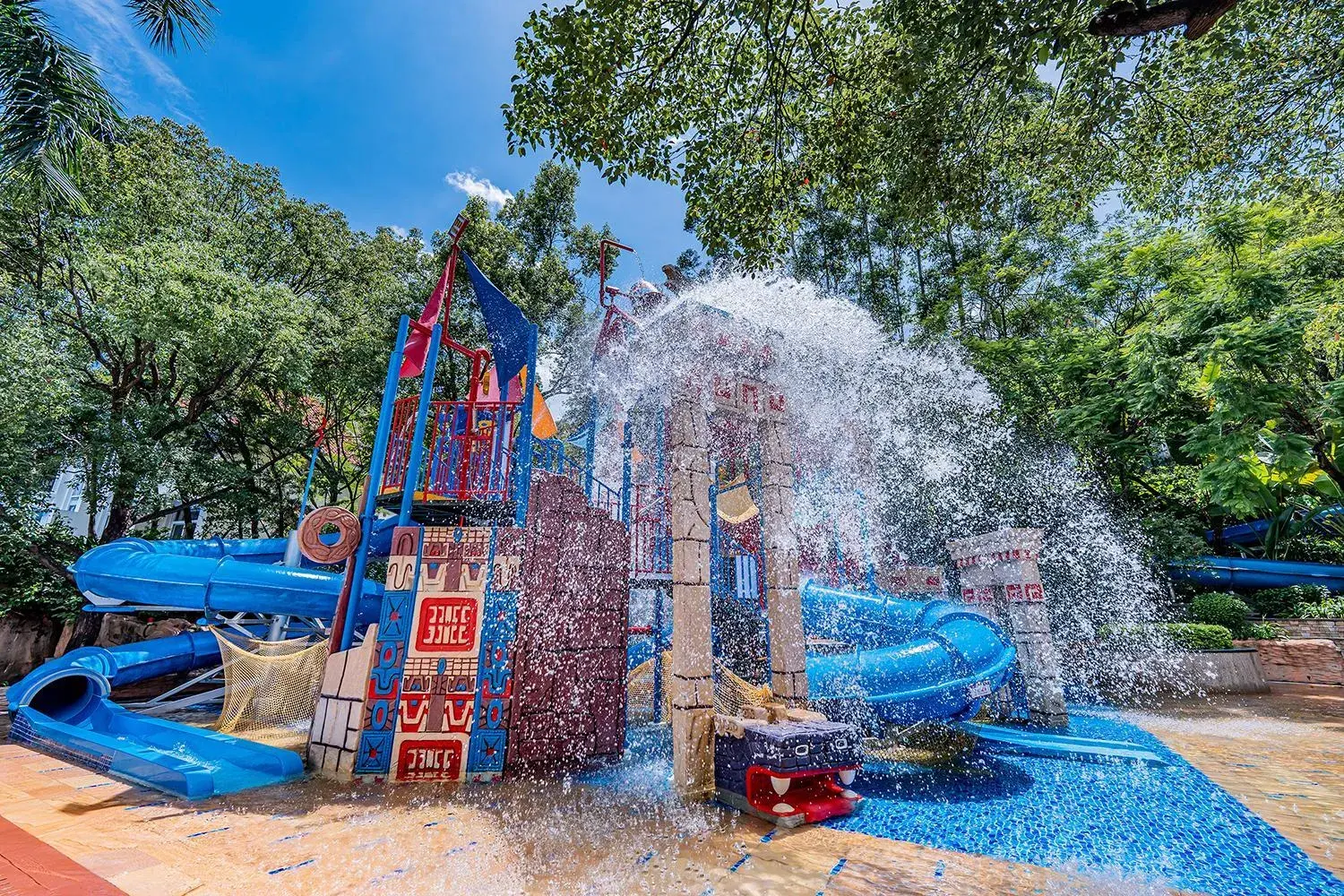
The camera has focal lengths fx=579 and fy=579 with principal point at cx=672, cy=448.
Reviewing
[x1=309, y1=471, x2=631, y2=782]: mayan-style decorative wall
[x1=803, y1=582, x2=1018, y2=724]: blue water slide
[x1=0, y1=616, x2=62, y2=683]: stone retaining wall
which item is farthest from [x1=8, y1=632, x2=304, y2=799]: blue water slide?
[x1=0, y1=616, x2=62, y2=683]: stone retaining wall

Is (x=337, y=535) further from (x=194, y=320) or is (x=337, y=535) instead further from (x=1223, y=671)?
(x=1223, y=671)

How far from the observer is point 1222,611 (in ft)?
49.2

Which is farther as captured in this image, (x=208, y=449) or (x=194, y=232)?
(x=208, y=449)

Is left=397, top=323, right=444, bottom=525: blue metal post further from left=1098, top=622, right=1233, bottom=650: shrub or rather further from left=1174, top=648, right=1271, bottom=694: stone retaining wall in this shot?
left=1174, top=648, right=1271, bottom=694: stone retaining wall

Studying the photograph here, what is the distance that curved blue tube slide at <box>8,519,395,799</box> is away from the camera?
6.55 meters

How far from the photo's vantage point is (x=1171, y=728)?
9.65m

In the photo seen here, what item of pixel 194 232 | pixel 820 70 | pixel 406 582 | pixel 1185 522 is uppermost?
pixel 194 232

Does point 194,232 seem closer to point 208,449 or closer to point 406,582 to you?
point 208,449

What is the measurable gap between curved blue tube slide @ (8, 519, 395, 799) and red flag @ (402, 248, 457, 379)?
2459mm

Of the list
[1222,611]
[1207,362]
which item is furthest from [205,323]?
[1222,611]

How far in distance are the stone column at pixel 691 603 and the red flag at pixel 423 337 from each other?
14.4ft

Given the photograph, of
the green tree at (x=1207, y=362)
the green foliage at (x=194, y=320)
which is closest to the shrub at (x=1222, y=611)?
the green tree at (x=1207, y=362)

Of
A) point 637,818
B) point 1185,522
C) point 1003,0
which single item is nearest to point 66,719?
point 637,818

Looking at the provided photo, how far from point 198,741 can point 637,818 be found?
5769mm
